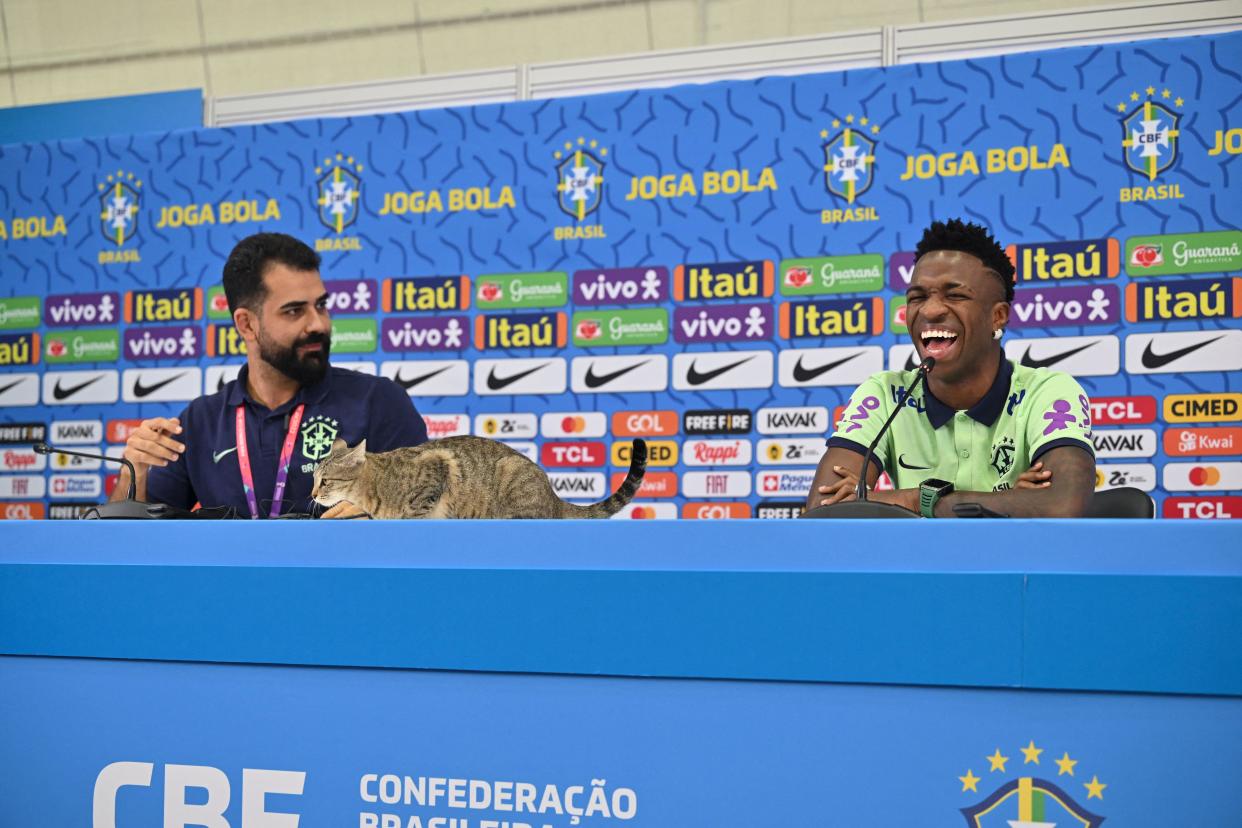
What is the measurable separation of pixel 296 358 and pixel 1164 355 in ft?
7.09

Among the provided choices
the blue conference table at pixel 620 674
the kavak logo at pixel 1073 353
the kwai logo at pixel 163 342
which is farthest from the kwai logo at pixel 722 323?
the blue conference table at pixel 620 674

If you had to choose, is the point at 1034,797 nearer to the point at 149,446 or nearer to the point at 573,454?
the point at 149,446

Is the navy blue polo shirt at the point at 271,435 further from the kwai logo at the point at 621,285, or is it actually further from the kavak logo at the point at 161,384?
the kavak logo at the point at 161,384

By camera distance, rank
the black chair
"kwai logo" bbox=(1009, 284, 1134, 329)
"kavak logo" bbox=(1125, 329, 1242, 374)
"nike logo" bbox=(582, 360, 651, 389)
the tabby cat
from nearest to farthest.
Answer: the black chair < the tabby cat < "kavak logo" bbox=(1125, 329, 1242, 374) < "kwai logo" bbox=(1009, 284, 1134, 329) < "nike logo" bbox=(582, 360, 651, 389)

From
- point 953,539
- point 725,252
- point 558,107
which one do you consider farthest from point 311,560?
point 558,107

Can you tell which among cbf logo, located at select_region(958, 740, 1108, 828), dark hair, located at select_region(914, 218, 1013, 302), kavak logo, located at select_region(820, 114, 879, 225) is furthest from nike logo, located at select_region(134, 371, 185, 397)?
cbf logo, located at select_region(958, 740, 1108, 828)

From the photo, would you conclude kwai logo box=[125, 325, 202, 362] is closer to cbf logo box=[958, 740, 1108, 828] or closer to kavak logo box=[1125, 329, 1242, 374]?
kavak logo box=[1125, 329, 1242, 374]

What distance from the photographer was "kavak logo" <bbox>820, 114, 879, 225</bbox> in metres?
3.28

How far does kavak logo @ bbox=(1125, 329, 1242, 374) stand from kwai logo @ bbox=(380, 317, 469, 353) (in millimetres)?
1898

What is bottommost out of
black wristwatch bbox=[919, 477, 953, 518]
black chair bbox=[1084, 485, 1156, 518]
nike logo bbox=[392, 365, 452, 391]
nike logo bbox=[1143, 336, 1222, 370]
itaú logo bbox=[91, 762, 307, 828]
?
itaú logo bbox=[91, 762, 307, 828]

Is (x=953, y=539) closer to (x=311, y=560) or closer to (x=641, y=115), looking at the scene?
(x=311, y=560)

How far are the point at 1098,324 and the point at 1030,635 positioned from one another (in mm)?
2259

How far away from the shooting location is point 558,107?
3.54 m

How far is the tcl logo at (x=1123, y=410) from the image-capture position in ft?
9.93
